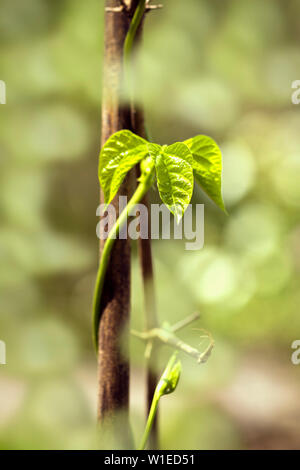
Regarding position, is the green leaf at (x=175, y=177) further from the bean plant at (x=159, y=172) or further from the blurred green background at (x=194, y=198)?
the blurred green background at (x=194, y=198)

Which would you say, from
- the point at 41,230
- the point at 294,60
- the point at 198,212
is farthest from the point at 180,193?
the point at 294,60

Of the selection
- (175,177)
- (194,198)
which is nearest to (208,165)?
(175,177)

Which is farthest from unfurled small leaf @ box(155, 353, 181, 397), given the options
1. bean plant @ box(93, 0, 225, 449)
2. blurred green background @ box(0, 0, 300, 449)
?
blurred green background @ box(0, 0, 300, 449)

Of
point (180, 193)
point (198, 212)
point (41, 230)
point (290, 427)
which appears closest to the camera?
point (180, 193)

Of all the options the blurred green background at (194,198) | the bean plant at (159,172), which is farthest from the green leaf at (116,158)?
the blurred green background at (194,198)

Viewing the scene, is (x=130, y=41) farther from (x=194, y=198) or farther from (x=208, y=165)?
(x=194, y=198)

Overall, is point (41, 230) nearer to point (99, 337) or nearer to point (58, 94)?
point (58, 94)

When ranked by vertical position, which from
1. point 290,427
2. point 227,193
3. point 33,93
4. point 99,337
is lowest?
point 290,427
